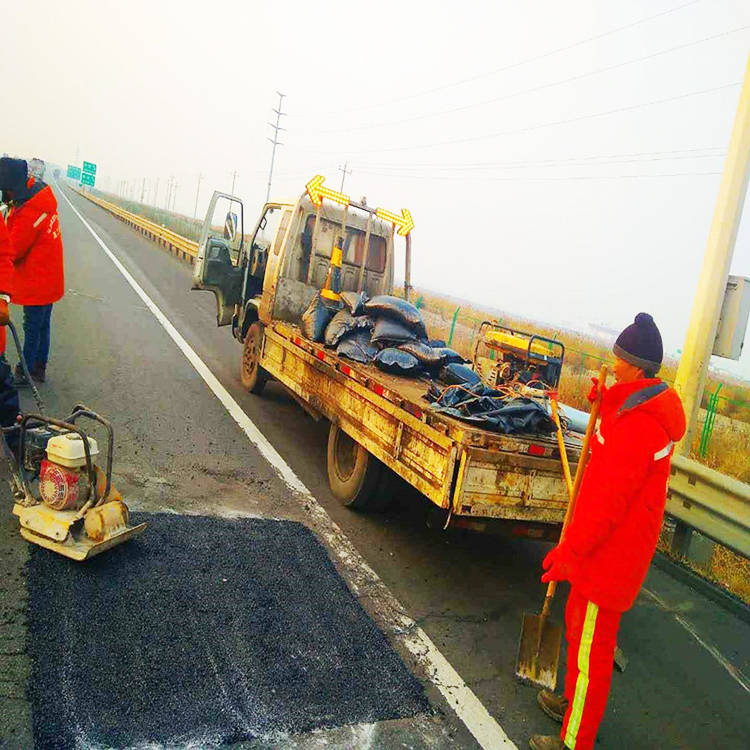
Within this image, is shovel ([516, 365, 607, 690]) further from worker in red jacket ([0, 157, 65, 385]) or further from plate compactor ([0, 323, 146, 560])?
worker in red jacket ([0, 157, 65, 385])

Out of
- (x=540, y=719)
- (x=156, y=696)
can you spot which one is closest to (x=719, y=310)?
(x=540, y=719)

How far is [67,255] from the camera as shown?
18688 mm

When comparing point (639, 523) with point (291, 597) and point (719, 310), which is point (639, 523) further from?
point (719, 310)

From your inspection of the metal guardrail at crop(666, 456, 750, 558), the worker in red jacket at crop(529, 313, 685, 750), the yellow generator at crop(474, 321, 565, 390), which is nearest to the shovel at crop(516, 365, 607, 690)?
the worker in red jacket at crop(529, 313, 685, 750)

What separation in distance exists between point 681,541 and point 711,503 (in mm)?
635

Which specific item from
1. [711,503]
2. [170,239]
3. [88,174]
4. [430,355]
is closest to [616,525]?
[711,503]

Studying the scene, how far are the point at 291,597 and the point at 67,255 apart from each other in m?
18.2

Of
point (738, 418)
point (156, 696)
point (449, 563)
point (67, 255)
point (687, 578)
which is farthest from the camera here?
point (67, 255)

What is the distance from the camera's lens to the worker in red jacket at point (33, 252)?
18.2 ft

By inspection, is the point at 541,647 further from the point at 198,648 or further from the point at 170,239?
the point at 170,239

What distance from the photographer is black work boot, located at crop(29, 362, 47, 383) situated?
21.0ft

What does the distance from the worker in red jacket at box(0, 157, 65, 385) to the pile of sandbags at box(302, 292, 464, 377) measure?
2565 millimetres

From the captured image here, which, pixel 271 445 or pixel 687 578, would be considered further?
pixel 271 445

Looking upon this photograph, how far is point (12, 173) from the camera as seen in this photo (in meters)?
5.37
